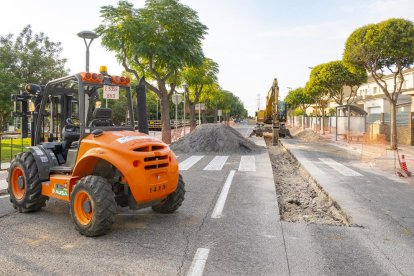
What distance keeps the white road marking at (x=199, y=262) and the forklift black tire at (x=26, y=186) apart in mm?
3192

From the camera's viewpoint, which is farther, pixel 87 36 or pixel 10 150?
pixel 10 150

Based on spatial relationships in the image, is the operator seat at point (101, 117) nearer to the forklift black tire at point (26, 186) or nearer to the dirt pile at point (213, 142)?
the forklift black tire at point (26, 186)

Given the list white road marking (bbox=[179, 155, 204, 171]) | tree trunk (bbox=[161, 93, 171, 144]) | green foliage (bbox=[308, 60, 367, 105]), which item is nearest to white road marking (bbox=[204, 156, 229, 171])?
white road marking (bbox=[179, 155, 204, 171])

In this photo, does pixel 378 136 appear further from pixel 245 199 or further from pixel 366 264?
pixel 366 264

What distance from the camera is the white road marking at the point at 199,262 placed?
391cm

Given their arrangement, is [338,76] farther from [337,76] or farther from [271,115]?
[271,115]

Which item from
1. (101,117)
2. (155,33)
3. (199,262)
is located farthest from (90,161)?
(155,33)

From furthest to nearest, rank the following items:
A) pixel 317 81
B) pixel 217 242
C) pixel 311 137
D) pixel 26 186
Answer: pixel 317 81 → pixel 311 137 → pixel 26 186 → pixel 217 242

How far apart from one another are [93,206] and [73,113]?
8.48 ft

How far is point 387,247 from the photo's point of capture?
4.81m

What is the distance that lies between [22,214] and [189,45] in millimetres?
14704

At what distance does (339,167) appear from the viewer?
508 inches

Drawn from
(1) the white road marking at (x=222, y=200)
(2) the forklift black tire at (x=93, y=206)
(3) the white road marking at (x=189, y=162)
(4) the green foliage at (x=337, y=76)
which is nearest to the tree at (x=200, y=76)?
(4) the green foliage at (x=337, y=76)

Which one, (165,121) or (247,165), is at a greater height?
(165,121)
